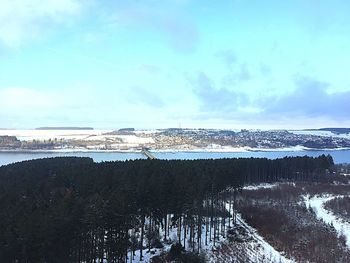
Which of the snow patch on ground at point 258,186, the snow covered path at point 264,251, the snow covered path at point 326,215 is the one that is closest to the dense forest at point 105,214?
the snow covered path at point 264,251

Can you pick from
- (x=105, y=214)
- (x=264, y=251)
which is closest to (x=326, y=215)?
(x=264, y=251)

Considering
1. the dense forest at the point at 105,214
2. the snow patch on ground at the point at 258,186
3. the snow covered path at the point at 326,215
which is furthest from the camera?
the snow patch on ground at the point at 258,186

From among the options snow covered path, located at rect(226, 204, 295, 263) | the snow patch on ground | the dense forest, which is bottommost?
snow covered path, located at rect(226, 204, 295, 263)

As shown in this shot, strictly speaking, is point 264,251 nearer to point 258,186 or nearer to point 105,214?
point 105,214

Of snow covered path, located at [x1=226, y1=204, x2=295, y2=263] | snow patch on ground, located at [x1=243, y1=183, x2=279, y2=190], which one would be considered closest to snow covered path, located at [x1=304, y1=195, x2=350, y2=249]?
snow covered path, located at [x1=226, y1=204, x2=295, y2=263]

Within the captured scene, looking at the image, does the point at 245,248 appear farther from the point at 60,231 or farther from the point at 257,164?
the point at 257,164

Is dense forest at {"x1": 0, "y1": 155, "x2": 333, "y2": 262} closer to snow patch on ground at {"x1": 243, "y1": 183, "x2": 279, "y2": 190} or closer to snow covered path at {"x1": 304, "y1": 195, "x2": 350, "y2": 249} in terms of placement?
snow covered path at {"x1": 304, "y1": 195, "x2": 350, "y2": 249}

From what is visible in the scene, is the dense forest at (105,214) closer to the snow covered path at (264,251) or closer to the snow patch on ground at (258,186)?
the snow covered path at (264,251)

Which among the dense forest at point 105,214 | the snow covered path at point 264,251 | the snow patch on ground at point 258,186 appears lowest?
the snow covered path at point 264,251

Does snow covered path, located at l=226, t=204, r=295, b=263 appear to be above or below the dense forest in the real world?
below

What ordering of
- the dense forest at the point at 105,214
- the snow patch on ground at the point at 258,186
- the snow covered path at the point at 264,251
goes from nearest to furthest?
the dense forest at the point at 105,214 < the snow covered path at the point at 264,251 < the snow patch on ground at the point at 258,186
